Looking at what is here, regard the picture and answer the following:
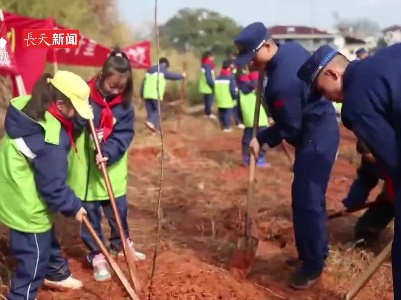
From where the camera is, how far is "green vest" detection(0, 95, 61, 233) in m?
3.71

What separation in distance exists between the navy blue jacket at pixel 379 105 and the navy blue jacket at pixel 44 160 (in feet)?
5.82

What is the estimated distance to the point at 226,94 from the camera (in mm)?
15453

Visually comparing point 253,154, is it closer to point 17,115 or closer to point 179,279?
point 179,279

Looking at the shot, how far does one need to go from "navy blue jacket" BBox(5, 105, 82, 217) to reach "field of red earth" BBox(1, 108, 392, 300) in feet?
3.08

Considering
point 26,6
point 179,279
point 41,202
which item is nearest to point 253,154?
point 179,279

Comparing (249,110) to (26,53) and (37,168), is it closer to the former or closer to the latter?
(26,53)

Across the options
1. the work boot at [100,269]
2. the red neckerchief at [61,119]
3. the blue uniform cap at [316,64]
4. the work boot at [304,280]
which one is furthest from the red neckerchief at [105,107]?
the work boot at [304,280]

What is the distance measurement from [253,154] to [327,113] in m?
0.77

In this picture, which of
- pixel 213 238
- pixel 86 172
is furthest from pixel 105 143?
pixel 213 238

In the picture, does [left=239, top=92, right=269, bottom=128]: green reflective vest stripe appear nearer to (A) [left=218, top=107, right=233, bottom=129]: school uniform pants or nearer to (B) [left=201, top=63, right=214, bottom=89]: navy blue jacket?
(A) [left=218, top=107, right=233, bottom=129]: school uniform pants

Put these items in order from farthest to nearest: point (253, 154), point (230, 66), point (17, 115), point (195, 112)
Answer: point (195, 112) → point (230, 66) → point (253, 154) → point (17, 115)

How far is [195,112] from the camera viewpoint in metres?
19.2

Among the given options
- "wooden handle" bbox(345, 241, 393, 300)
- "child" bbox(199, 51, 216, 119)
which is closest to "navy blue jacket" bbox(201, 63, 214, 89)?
"child" bbox(199, 51, 216, 119)

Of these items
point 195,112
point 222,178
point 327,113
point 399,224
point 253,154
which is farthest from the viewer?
point 195,112
